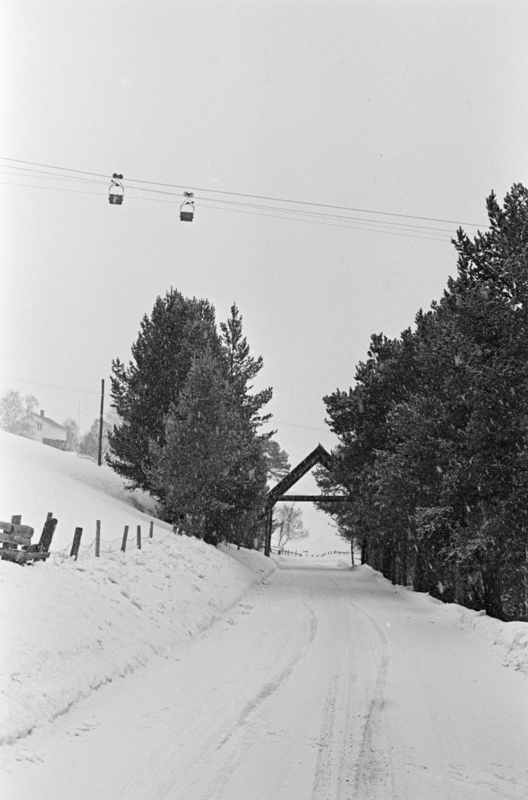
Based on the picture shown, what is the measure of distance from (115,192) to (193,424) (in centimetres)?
1264

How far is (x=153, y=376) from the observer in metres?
A: 33.6

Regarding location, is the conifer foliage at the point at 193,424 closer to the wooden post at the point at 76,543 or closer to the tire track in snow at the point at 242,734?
the wooden post at the point at 76,543

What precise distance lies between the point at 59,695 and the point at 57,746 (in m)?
1.07

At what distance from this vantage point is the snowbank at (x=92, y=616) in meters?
7.13

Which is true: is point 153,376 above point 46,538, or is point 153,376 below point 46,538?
above

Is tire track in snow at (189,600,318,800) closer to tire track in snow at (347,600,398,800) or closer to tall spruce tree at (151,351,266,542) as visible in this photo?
tire track in snow at (347,600,398,800)

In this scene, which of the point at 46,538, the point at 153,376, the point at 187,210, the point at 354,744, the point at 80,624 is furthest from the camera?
the point at 153,376

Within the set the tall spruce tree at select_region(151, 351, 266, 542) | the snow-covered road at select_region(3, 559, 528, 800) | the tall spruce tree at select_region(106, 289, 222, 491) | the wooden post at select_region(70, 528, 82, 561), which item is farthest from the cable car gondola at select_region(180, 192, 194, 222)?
the tall spruce tree at select_region(106, 289, 222, 491)

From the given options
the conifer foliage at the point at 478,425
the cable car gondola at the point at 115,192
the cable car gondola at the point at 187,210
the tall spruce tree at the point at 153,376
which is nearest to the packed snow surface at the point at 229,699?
the conifer foliage at the point at 478,425

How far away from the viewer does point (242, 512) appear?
93.2 ft

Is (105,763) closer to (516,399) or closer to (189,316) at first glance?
(516,399)

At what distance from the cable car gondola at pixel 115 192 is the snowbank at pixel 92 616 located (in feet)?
25.5

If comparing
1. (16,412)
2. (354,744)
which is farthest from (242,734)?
(16,412)

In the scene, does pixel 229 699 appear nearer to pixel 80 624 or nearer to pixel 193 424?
pixel 80 624
